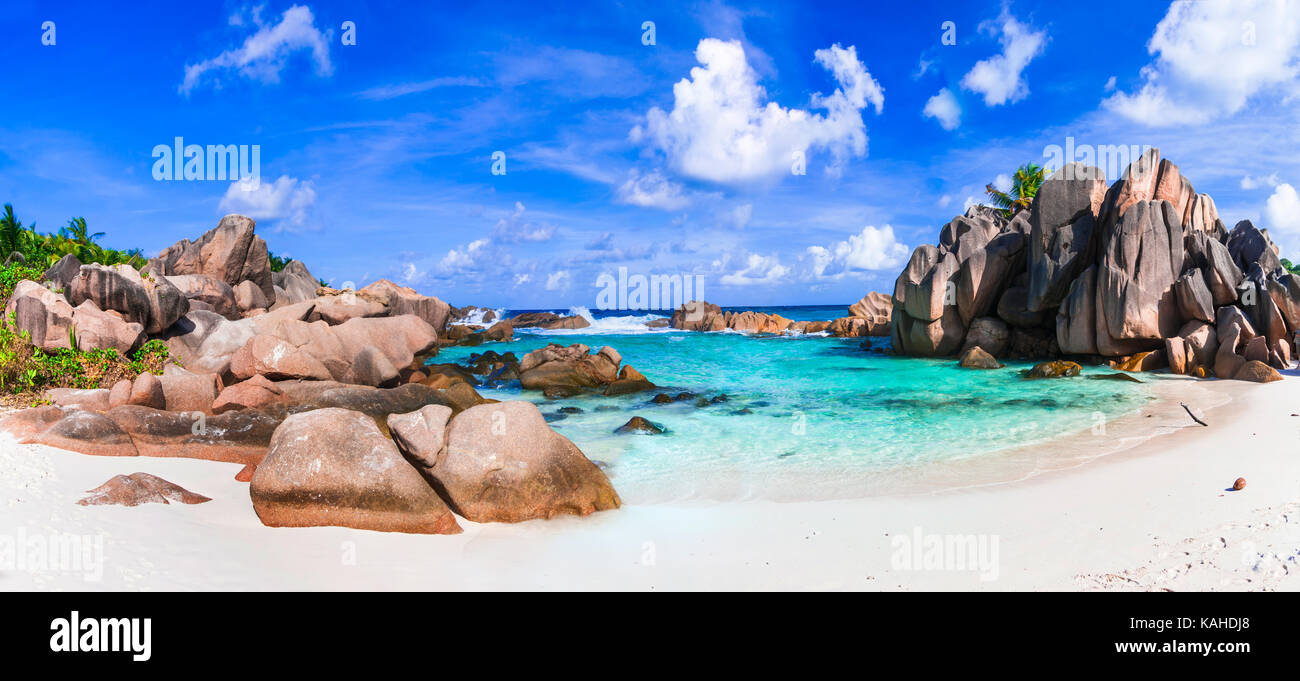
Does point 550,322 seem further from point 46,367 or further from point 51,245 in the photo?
point 46,367

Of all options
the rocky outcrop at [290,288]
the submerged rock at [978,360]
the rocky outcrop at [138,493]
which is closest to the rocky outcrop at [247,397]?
the rocky outcrop at [138,493]

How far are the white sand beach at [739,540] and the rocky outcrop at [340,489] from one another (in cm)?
19

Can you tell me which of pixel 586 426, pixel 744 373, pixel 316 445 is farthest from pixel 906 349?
pixel 316 445

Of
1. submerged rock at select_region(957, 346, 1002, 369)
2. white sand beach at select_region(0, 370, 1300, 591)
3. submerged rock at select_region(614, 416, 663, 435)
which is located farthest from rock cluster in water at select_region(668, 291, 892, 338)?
white sand beach at select_region(0, 370, 1300, 591)

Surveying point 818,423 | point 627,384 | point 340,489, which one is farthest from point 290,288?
point 340,489

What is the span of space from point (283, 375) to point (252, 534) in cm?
931

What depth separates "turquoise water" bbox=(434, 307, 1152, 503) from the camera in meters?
10.7

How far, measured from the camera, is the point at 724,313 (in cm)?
7281

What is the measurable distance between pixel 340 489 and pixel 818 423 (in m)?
11.5

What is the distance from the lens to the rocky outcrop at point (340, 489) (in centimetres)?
707

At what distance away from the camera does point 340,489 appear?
7133 millimetres

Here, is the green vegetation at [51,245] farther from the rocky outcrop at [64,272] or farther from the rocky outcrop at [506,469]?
the rocky outcrop at [506,469]

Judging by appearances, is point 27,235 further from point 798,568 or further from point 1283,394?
point 1283,394

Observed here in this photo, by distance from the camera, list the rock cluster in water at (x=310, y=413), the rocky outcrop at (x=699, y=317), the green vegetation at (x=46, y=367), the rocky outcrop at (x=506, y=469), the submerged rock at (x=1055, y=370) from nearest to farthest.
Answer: the rock cluster in water at (x=310, y=413) < the rocky outcrop at (x=506, y=469) < the green vegetation at (x=46, y=367) < the submerged rock at (x=1055, y=370) < the rocky outcrop at (x=699, y=317)
